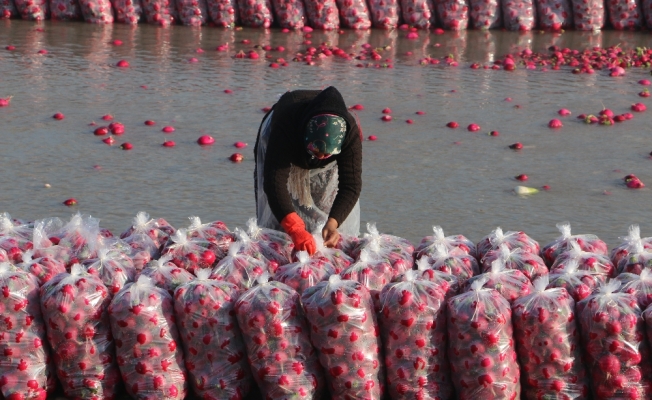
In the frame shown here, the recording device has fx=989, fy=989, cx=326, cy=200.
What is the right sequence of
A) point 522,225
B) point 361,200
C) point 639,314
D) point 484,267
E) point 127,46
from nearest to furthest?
1. point 639,314
2. point 484,267
3. point 522,225
4. point 361,200
5. point 127,46

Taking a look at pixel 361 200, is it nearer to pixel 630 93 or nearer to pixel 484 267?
pixel 484 267

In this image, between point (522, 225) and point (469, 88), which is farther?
point (469, 88)

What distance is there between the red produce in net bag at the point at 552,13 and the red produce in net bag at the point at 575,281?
10310mm

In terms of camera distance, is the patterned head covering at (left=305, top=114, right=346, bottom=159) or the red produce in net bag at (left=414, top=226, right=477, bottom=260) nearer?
the patterned head covering at (left=305, top=114, right=346, bottom=159)

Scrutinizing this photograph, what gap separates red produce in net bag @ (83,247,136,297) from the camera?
426 centimetres

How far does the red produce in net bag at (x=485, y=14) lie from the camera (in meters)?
14.0

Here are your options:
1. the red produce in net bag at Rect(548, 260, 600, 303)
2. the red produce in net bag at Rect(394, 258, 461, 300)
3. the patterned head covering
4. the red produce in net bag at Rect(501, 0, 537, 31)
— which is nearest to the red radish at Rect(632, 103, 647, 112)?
the red produce in net bag at Rect(501, 0, 537, 31)

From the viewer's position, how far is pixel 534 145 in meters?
8.60

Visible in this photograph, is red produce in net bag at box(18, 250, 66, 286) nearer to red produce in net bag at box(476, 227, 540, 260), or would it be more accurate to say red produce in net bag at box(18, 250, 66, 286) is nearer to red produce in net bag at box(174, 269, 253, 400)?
red produce in net bag at box(174, 269, 253, 400)

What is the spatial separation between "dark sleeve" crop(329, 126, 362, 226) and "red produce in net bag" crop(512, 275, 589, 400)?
112cm

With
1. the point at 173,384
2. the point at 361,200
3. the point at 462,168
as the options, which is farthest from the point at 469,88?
the point at 173,384

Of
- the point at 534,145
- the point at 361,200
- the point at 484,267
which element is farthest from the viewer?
the point at 534,145

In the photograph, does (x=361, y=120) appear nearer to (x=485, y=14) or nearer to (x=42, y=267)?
(x=42, y=267)

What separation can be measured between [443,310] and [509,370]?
35cm
